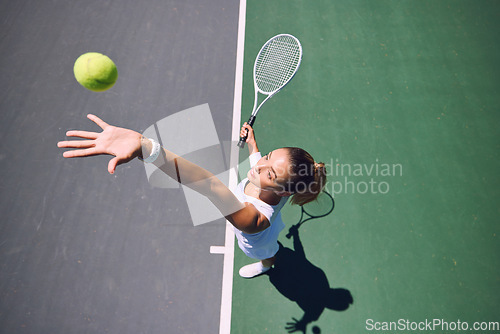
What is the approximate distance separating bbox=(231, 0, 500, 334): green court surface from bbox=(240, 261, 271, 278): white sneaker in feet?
0.40

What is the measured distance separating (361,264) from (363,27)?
4.12 metres

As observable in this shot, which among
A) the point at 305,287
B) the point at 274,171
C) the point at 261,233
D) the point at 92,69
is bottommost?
the point at 305,287

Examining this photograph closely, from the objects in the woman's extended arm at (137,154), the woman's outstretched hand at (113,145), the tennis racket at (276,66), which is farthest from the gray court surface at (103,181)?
the woman's outstretched hand at (113,145)

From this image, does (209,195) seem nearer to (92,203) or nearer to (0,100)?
(92,203)

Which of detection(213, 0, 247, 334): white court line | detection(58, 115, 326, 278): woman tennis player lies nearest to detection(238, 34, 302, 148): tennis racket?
detection(213, 0, 247, 334): white court line

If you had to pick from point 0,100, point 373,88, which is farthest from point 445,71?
point 0,100

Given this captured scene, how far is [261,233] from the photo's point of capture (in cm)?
259

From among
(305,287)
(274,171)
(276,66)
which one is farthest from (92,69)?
(305,287)

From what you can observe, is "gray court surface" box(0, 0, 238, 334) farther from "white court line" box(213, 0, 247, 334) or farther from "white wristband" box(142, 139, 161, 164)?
"white wristband" box(142, 139, 161, 164)

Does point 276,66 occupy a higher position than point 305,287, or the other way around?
point 276,66

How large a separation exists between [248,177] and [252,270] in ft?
5.51

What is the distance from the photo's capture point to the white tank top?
2471mm

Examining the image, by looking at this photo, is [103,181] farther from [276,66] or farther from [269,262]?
[276,66]

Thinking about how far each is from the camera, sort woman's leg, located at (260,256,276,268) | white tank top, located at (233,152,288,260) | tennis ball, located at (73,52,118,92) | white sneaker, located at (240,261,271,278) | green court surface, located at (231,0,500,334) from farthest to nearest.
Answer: green court surface, located at (231,0,500,334)
white sneaker, located at (240,261,271,278)
woman's leg, located at (260,256,276,268)
tennis ball, located at (73,52,118,92)
white tank top, located at (233,152,288,260)
